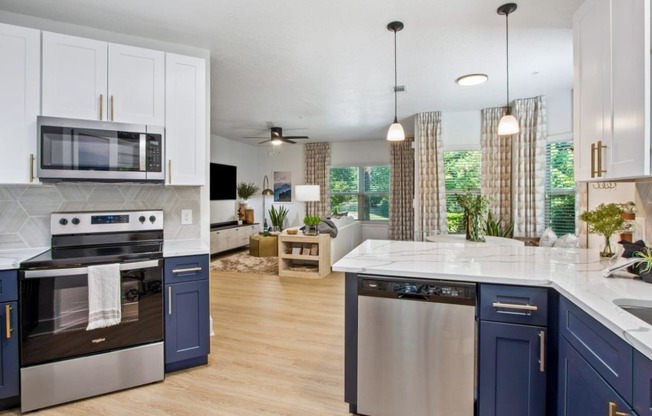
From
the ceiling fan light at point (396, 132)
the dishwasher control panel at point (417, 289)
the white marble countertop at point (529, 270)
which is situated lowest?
the dishwasher control panel at point (417, 289)

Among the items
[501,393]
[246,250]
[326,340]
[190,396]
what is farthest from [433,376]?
[246,250]

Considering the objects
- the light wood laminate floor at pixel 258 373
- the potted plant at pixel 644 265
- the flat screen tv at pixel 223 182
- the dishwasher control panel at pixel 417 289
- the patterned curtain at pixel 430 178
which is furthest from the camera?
the flat screen tv at pixel 223 182

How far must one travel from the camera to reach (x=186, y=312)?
2.29 m

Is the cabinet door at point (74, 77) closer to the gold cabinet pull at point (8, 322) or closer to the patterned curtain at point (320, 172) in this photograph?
the gold cabinet pull at point (8, 322)

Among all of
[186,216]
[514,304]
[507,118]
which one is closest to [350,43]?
[507,118]

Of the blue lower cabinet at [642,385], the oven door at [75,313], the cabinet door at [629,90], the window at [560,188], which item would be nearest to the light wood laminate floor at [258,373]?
the oven door at [75,313]

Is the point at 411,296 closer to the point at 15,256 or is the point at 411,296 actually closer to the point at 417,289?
the point at 417,289

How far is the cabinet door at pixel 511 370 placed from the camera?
1.51 metres

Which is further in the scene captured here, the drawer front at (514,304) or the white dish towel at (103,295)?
the white dish towel at (103,295)

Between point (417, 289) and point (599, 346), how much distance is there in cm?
72

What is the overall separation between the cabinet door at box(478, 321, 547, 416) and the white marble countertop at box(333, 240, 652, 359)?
0.25m

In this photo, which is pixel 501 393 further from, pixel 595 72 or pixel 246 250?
pixel 246 250

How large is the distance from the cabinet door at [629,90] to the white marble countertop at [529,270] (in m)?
0.52

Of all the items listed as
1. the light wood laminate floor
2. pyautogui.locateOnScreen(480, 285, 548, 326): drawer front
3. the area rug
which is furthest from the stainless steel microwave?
the area rug
